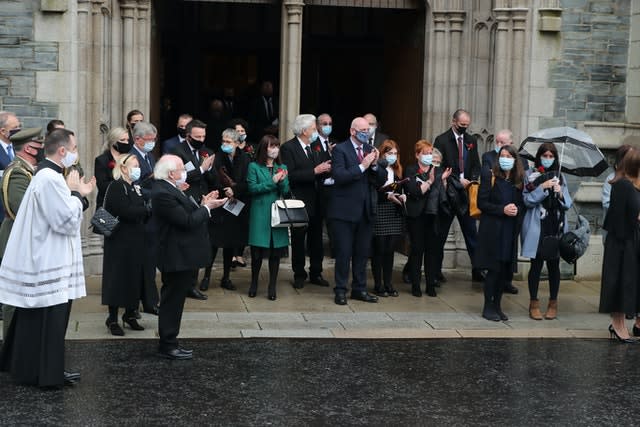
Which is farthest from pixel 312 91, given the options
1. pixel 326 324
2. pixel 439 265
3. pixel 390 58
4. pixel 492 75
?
pixel 326 324

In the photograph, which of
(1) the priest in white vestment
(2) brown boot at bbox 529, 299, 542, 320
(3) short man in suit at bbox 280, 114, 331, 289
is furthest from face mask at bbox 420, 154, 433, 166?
(1) the priest in white vestment

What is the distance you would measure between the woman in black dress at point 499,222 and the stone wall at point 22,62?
470cm

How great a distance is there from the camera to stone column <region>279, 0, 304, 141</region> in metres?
13.7

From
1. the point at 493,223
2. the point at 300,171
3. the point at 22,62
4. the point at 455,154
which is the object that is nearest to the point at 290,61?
the point at 300,171

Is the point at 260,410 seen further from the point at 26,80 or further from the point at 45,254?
the point at 26,80

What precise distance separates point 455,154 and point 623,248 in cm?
281

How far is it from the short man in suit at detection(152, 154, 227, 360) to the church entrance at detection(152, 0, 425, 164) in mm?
6638

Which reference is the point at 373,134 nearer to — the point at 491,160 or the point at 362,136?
the point at 362,136

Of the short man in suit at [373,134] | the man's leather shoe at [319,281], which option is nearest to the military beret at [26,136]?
the short man in suit at [373,134]

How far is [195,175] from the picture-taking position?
38.2 feet

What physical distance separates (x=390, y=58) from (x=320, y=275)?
12.4 feet

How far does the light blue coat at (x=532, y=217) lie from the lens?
1126 cm

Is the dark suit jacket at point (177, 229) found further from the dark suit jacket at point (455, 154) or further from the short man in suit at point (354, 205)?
the dark suit jacket at point (455, 154)

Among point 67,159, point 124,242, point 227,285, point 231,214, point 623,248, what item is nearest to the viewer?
point 67,159
